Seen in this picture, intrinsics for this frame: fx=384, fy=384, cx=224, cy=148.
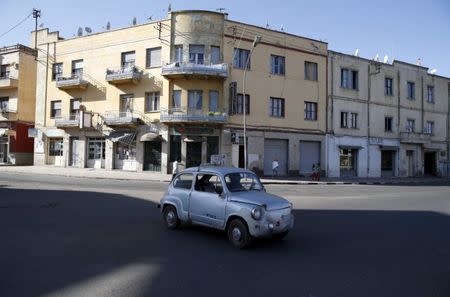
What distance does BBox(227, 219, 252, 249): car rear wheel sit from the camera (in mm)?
7445

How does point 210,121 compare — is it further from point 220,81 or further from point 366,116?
point 366,116

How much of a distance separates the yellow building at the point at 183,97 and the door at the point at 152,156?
0.27 ft

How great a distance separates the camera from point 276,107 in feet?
108

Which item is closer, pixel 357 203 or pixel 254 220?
pixel 254 220

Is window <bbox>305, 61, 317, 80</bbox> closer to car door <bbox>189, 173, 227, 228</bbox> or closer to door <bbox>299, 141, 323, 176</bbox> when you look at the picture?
door <bbox>299, 141, 323, 176</bbox>

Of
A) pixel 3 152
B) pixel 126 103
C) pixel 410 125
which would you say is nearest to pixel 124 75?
pixel 126 103

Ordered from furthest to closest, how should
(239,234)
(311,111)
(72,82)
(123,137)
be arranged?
(311,111) → (72,82) → (123,137) → (239,234)

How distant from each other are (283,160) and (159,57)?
44.2ft

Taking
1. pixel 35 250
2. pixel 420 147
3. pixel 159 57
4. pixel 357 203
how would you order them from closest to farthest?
pixel 35 250 < pixel 357 203 < pixel 159 57 < pixel 420 147

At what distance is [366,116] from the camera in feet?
124

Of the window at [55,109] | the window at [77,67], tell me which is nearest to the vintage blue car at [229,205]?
the window at [77,67]

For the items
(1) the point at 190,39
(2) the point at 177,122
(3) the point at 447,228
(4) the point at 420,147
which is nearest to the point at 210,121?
(2) the point at 177,122

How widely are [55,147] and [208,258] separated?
3395cm

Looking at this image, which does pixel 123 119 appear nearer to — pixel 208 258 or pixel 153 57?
pixel 153 57
